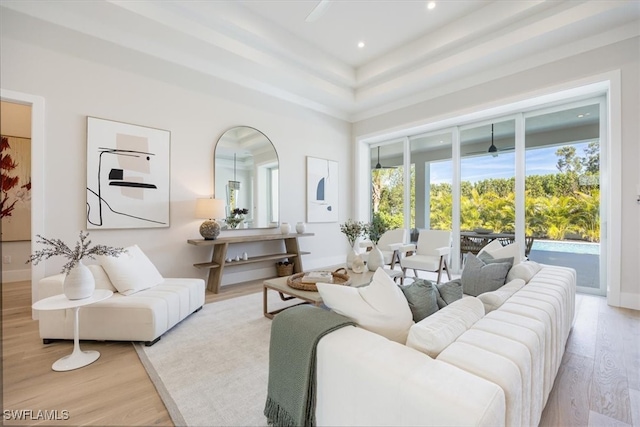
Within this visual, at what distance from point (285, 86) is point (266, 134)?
902 mm

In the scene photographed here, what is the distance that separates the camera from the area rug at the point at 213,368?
5.38 feet

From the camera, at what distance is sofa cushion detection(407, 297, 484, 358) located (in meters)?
1.16

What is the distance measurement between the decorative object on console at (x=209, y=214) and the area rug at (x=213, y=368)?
124cm

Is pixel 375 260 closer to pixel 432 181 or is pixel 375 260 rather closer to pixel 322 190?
pixel 322 190

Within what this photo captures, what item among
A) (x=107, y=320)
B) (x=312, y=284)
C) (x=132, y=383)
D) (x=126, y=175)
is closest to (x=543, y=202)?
(x=312, y=284)

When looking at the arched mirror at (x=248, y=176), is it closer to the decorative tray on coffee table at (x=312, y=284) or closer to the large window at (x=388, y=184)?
the decorative tray on coffee table at (x=312, y=284)

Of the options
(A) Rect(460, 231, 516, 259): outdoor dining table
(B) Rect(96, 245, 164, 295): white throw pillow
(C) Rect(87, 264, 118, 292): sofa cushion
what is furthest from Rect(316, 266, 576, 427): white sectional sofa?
(A) Rect(460, 231, 516, 259): outdoor dining table

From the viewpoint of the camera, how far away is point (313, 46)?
462 cm

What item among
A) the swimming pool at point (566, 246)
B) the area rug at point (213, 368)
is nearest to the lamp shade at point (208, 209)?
the area rug at point (213, 368)

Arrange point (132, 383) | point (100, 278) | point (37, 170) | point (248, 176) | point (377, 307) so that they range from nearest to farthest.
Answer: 1. point (377, 307)
2. point (132, 383)
3. point (100, 278)
4. point (37, 170)
5. point (248, 176)

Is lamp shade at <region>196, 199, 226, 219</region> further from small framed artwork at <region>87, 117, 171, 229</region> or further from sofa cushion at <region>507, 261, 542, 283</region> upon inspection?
sofa cushion at <region>507, 261, 542, 283</region>

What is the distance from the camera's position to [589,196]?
398 centimetres

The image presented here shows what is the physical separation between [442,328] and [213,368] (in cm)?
171

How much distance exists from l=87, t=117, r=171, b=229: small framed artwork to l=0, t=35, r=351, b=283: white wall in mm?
89
